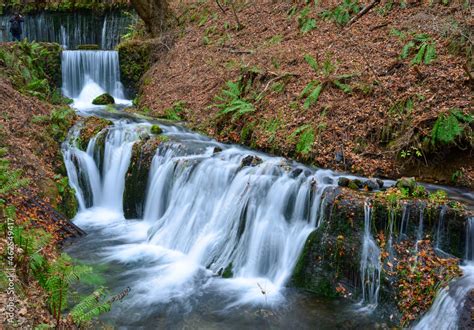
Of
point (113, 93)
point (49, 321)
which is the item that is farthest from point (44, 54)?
point (49, 321)

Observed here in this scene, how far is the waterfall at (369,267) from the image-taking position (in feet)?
21.1

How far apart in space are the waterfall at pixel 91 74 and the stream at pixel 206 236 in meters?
6.89

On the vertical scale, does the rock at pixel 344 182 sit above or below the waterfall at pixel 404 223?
above

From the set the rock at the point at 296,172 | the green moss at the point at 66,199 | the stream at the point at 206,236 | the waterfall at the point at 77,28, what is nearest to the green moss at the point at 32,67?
the stream at the point at 206,236

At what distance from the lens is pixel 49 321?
466cm

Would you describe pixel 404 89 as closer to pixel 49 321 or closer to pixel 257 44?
pixel 257 44

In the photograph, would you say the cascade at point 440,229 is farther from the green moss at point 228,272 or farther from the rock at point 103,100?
the rock at point 103,100

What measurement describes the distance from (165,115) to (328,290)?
9.34m

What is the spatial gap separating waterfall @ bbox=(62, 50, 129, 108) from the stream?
22.6 feet

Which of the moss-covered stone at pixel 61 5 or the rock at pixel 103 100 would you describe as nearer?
the rock at pixel 103 100

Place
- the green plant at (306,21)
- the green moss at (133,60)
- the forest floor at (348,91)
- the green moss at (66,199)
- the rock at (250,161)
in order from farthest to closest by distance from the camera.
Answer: the green moss at (133,60) < the green plant at (306,21) < the green moss at (66,199) < the rock at (250,161) < the forest floor at (348,91)

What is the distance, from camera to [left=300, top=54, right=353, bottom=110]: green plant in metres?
10.4

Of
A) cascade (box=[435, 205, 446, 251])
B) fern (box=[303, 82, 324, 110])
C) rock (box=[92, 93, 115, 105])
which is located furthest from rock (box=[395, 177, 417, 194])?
rock (box=[92, 93, 115, 105])

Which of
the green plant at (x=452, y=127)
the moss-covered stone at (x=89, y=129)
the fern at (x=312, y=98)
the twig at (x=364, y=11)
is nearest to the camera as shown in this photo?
the green plant at (x=452, y=127)
